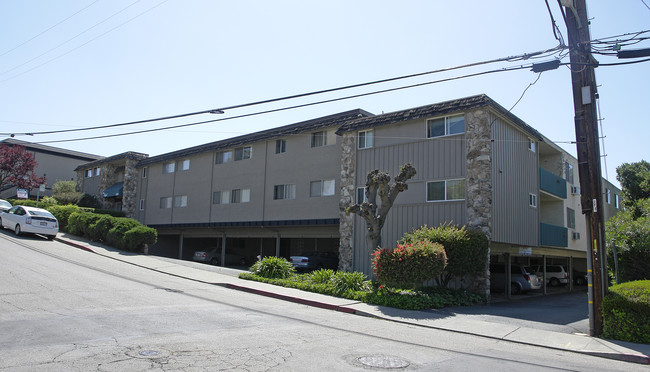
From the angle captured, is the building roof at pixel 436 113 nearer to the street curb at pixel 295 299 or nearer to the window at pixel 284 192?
the window at pixel 284 192

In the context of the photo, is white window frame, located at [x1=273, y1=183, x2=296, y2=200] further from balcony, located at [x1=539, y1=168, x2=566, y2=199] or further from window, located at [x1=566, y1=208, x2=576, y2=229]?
window, located at [x1=566, y1=208, x2=576, y2=229]

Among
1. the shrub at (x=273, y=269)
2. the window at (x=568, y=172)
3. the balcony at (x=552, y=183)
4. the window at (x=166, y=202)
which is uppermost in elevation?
the window at (x=568, y=172)

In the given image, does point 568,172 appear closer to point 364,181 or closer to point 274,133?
point 364,181

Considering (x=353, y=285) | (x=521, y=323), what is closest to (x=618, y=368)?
(x=521, y=323)

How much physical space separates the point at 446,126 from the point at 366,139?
3.99m

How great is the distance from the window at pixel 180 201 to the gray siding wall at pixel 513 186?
22.4 metres

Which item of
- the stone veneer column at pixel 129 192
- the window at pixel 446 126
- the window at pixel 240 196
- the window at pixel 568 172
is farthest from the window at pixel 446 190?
the stone veneer column at pixel 129 192

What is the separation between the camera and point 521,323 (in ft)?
40.5

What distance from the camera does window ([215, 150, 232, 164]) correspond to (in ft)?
99.7

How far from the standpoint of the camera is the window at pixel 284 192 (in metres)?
25.8

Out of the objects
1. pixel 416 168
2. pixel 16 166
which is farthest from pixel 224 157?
pixel 16 166

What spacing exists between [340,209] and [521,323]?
10.5 metres

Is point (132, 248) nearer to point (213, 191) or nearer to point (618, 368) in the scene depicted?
point (213, 191)

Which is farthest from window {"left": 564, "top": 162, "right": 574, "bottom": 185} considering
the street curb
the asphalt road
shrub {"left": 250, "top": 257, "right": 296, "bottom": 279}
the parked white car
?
the parked white car
